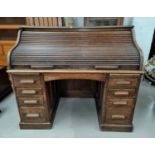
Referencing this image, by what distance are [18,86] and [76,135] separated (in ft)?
2.62

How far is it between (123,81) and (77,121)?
0.80 m

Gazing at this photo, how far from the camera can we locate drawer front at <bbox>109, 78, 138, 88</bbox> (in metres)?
1.61

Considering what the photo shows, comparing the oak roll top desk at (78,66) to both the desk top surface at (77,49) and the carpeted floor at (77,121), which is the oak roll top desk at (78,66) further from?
the carpeted floor at (77,121)

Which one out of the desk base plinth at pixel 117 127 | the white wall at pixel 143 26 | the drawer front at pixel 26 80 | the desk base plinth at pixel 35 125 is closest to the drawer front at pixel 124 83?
the desk base plinth at pixel 117 127

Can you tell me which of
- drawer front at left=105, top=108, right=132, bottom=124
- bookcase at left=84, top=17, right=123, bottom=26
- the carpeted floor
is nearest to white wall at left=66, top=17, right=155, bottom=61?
bookcase at left=84, top=17, right=123, bottom=26

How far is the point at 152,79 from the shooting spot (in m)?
2.74

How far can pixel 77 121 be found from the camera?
6.84ft

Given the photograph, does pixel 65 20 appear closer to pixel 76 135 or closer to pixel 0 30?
pixel 0 30

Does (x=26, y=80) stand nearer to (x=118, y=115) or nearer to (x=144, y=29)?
(x=118, y=115)

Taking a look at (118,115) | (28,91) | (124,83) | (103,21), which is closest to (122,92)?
(124,83)

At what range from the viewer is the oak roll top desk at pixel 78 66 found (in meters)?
1.57

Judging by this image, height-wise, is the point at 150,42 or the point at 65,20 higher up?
the point at 65,20

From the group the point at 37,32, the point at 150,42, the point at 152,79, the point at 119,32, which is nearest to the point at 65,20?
the point at 37,32

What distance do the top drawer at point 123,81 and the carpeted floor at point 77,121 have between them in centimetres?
59
